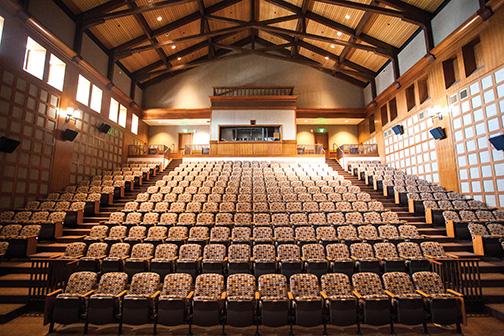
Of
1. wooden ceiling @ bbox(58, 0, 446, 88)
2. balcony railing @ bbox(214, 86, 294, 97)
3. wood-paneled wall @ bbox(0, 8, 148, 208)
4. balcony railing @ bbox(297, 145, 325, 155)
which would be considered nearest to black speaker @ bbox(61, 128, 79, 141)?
wood-paneled wall @ bbox(0, 8, 148, 208)

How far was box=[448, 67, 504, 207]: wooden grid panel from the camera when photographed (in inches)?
264

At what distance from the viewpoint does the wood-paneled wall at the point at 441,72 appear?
272 inches

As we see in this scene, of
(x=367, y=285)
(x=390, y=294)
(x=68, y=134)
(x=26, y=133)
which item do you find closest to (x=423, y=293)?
(x=390, y=294)

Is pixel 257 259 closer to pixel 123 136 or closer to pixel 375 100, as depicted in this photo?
pixel 123 136

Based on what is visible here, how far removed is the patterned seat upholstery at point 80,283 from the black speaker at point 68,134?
586 centimetres

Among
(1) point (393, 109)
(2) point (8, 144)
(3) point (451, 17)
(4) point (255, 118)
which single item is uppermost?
(3) point (451, 17)

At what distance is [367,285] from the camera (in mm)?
3805

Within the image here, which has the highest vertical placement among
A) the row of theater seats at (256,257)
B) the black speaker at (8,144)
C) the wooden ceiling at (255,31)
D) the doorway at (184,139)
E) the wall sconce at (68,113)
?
the wooden ceiling at (255,31)

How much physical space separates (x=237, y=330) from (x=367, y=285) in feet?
5.98

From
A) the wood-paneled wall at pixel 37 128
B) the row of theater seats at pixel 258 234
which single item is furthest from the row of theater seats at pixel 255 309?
the wood-paneled wall at pixel 37 128

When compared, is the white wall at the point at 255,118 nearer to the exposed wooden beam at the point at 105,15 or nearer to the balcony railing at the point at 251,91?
the balcony railing at the point at 251,91

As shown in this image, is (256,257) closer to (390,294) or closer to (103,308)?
(390,294)

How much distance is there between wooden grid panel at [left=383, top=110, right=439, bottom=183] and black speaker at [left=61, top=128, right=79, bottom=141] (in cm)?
1117

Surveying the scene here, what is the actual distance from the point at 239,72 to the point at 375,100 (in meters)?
7.11
